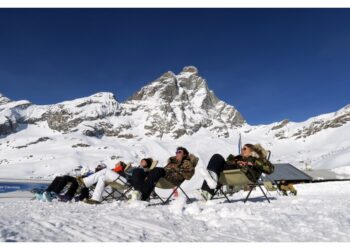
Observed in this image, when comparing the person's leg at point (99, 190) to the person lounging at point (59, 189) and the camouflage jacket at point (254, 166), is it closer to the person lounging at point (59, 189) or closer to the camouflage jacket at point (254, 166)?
the person lounging at point (59, 189)

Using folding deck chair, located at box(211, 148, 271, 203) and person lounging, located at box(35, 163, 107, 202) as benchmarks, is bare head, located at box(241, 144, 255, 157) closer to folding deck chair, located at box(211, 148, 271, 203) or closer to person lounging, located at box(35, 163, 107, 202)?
Answer: folding deck chair, located at box(211, 148, 271, 203)

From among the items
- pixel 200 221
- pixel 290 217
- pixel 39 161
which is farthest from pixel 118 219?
pixel 39 161

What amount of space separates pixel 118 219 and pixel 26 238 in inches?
49.1

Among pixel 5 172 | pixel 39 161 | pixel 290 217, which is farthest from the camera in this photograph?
pixel 39 161

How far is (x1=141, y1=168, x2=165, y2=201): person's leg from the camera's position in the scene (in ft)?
21.2

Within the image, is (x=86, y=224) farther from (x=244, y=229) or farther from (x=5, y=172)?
(x=5, y=172)

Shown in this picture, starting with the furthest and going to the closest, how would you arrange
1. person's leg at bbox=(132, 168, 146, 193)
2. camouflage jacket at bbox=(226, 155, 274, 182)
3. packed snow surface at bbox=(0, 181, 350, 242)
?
person's leg at bbox=(132, 168, 146, 193), camouflage jacket at bbox=(226, 155, 274, 182), packed snow surface at bbox=(0, 181, 350, 242)

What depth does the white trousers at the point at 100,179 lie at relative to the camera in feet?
22.1

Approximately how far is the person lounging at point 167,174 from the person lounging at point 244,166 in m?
0.48

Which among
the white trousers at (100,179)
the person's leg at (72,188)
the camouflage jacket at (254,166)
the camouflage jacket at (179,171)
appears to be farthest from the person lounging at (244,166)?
the person's leg at (72,188)

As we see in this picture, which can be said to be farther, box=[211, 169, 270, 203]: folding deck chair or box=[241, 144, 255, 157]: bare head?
box=[241, 144, 255, 157]: bare head

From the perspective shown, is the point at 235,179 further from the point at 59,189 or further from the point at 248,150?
the point at 59,189

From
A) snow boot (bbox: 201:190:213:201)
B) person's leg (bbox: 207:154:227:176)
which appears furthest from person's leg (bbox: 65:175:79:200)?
person's leg (bbox: 207:154:227:176)
